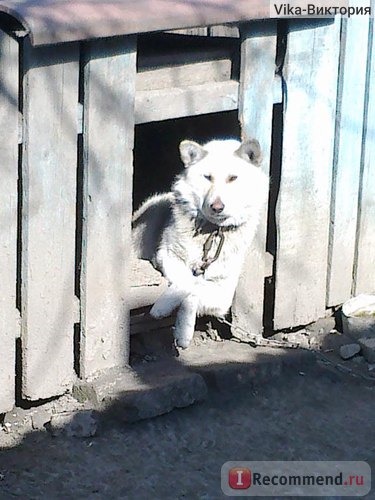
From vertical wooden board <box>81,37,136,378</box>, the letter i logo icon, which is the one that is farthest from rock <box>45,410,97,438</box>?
the letter i logo icon

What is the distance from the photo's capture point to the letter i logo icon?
4.77 meters

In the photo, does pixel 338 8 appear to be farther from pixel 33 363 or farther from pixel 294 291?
pixel 33 363

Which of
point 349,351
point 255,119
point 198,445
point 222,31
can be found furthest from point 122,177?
point 222,31

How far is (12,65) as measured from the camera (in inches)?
186

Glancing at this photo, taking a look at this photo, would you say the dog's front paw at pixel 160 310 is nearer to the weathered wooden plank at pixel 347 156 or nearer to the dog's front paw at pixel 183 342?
the dog's front paw at pixel 183 342

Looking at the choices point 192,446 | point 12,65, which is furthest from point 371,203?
point 12,65

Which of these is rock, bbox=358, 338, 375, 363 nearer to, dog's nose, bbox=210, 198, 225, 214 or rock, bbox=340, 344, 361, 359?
rock, bbox=340, 344, 361, 359

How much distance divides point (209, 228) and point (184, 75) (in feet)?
2.80

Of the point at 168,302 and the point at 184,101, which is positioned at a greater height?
the point at 184,101

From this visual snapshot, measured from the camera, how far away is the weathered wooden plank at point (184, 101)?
213 inches

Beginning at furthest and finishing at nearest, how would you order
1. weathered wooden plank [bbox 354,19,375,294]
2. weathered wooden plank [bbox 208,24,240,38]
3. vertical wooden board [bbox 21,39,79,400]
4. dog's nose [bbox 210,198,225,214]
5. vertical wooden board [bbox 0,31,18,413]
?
weathered wooden plank [bbox 208,24,240,38]
weathered wooden plank [bbox 354,19,375,294]
dog's nose [bbox 210,198,225,214]
vertical wooden board [bbox 21,39,79,400]
vertical wooden board [bbox 0,31,18,413]

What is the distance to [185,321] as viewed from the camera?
5.86 m

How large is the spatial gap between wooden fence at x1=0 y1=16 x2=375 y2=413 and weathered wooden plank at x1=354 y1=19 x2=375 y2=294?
10 millimetres

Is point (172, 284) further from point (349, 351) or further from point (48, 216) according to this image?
point (48, 216)
